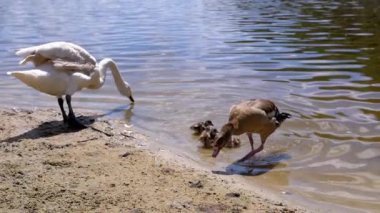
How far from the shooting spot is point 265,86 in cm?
1177

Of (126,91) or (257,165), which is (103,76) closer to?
(126,91)

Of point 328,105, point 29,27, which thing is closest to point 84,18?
point 29,27

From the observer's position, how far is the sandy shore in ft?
17.6

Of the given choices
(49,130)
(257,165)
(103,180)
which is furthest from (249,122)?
(49,130)

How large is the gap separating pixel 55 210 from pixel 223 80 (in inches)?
305

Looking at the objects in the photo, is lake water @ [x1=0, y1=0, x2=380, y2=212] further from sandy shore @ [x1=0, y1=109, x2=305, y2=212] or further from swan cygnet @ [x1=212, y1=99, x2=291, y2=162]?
sandy shore @ [x1=0, y1=109, x2=305, y2=212]

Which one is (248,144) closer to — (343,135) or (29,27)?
(343,135)

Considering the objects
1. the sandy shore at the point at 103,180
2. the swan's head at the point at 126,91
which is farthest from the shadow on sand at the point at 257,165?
the swan's head at the point at 126,91

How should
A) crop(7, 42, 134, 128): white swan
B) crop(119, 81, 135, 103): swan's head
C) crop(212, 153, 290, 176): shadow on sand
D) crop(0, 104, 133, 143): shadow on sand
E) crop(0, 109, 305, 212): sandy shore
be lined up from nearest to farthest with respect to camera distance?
crop(0, 109, 305, 212): sandy shore
crop(212, 153, 290, 176): shadow on sand
crop(0, 104, 133, 143): shadow on sand
crop(7, 42, 134, 128): white swan
crop(119, 81, 135, 103): swan's head

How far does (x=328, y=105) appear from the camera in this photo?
1008cm

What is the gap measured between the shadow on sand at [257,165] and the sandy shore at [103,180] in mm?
568

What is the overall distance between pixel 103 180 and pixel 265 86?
6.34 m

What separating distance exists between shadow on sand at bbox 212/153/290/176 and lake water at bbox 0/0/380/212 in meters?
0.03

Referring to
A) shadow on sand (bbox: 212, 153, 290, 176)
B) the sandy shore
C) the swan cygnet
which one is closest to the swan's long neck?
the sandy shore
